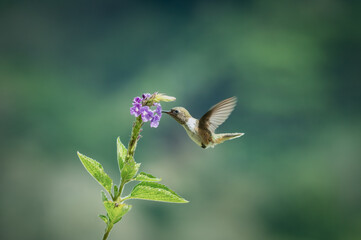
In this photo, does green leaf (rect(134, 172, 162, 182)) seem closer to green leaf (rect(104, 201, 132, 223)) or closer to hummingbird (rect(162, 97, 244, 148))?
green leaf (rect(104, 201, 132, 223))

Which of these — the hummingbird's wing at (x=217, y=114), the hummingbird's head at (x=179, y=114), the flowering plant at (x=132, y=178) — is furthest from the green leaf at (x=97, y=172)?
the hummingbird's wing at (x=217, y=114)

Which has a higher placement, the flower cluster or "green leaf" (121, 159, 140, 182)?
the flower cluster

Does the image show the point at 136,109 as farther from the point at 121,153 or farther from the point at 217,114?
the point at 217,114

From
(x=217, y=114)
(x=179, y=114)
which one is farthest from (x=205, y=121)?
(x=179, y=114)

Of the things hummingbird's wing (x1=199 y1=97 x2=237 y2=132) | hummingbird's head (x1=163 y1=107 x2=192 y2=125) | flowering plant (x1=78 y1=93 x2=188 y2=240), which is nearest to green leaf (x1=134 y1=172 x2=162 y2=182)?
flowering plant (x1=78 y1=93 x2=188 y2=240)

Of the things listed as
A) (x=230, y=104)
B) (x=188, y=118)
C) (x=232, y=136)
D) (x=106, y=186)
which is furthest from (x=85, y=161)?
(x=232, y=136)

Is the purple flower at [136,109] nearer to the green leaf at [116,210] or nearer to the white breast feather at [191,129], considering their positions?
Result: the green leaf at [116,210]

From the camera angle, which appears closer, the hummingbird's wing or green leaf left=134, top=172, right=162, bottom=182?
green leaf left=134, top=172, right=162, bottom=182

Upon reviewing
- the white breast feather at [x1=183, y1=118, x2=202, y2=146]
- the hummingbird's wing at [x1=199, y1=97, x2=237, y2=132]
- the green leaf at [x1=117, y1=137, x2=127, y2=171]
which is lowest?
the green leaf at [x1=117, y1=137, x2=127, y2=171]
